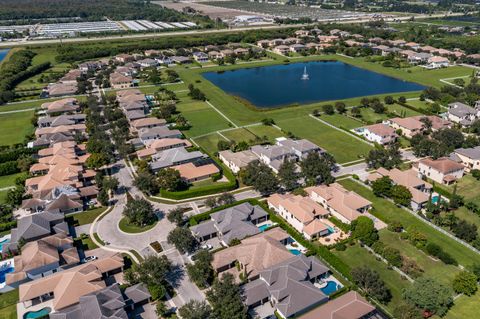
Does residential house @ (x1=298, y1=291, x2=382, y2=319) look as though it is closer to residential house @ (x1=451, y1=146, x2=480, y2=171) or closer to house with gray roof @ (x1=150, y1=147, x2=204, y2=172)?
house with gray roof @ (x1=150, y1=147, x2=204, y2=172)

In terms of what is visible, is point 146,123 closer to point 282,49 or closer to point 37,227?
point 37,227

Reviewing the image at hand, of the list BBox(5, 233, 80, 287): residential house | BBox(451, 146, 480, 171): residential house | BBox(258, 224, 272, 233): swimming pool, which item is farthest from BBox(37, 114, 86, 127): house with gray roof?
BBox(451, 146, 480, 171): residential house

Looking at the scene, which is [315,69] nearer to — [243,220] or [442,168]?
[442,168]

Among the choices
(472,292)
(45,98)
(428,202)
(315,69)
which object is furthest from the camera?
(315,69)

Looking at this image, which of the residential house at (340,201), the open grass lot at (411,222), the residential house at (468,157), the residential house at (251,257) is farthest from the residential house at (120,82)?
the residential house at (468,157)

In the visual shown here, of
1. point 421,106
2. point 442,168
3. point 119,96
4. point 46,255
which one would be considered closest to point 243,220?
point 46,255

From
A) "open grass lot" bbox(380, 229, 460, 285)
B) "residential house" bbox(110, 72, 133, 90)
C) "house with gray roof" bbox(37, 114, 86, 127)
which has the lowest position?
"open grass lot" bbox(380, 229, 460, 285)
